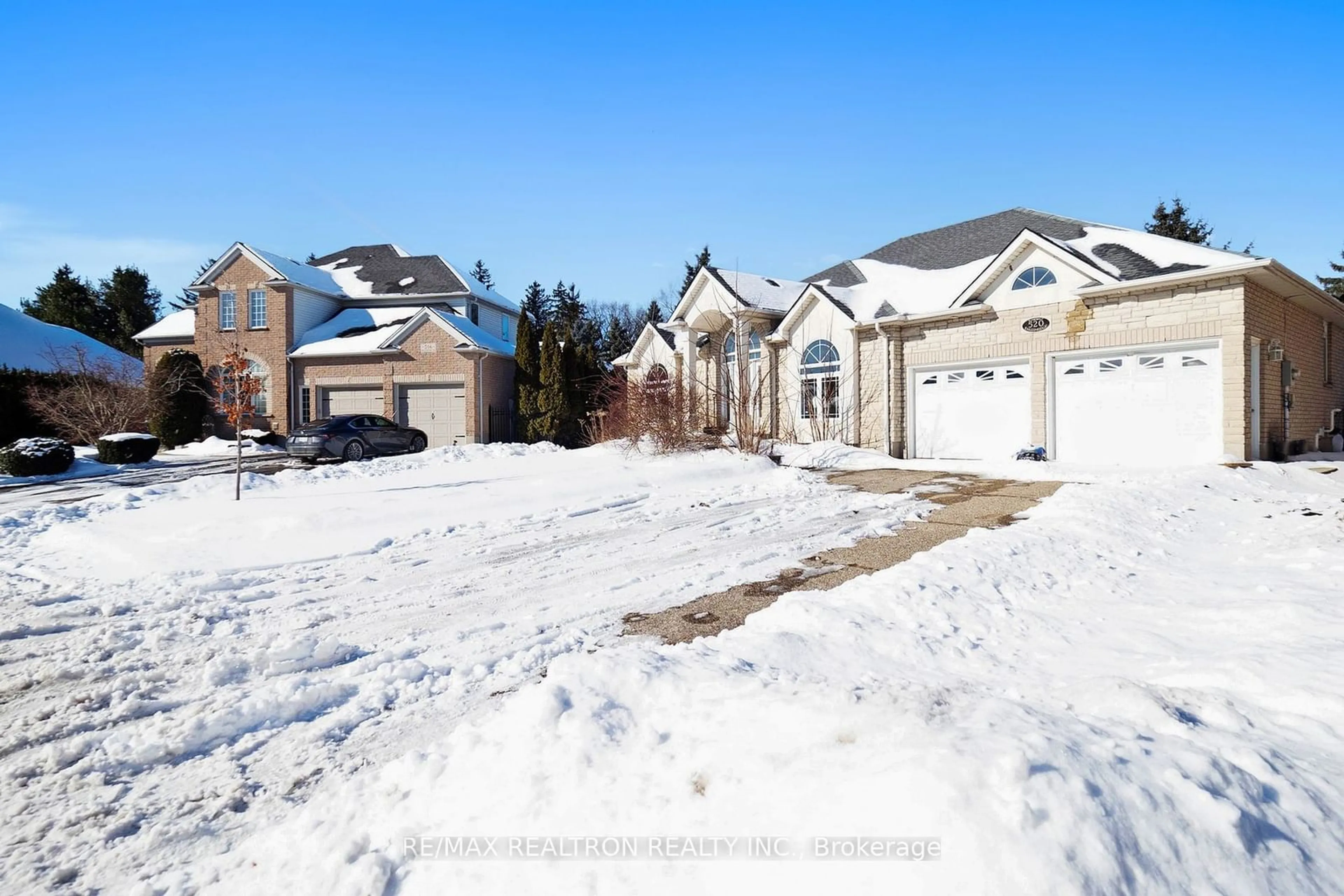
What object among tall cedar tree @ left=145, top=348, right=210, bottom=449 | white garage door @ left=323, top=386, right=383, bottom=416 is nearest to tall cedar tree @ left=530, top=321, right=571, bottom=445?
white garage door @ left=323, top=386, right=383, bottom=416

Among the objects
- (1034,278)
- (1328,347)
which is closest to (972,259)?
(1034,278)

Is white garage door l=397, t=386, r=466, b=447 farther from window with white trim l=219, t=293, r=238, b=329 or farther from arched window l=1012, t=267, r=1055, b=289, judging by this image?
arched window l=1012, t=267, r=1055, b=289

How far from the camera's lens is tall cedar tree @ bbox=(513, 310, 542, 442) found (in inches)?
1036

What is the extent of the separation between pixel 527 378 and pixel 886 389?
545 inches

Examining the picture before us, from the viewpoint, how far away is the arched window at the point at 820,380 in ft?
64.7

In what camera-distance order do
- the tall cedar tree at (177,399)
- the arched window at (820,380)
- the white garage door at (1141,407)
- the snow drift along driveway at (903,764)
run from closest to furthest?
the snow drift along driveway at (903,764) < the white garage door at (1141,407) < the arched window at (820,380) < the tall cedar tree at (177,399)

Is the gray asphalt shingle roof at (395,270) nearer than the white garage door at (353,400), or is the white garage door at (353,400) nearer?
the white garage door at (353,400)

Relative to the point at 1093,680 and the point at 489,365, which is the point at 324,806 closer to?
the point at 1093,680

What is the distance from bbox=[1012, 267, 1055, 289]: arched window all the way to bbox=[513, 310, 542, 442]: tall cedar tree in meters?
16.6

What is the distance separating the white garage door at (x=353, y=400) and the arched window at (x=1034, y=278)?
21.5 meters

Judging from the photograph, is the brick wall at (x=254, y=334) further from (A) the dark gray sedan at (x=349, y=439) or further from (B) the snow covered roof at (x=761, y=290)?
(B) the snow covered roof at (x=761, y=290)

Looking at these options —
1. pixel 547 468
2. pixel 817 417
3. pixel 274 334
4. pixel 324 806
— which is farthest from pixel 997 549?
pixel 274 334

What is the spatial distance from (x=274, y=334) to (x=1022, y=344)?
25913 millimetres
